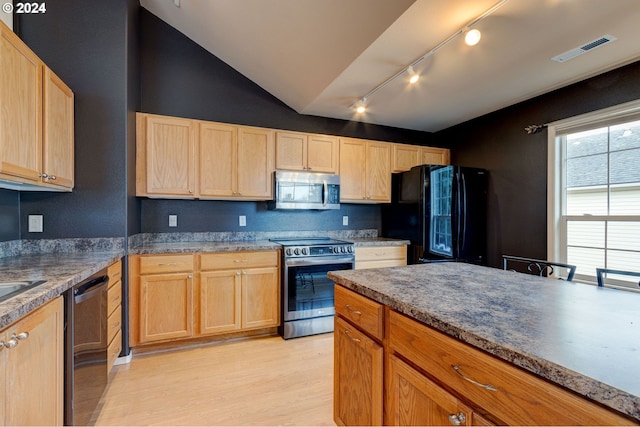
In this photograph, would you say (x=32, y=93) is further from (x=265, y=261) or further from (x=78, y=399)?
(x=265, y=261)


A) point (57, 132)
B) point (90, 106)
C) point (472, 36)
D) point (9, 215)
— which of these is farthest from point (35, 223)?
point (472, 36)

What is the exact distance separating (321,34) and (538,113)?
7.94 ft

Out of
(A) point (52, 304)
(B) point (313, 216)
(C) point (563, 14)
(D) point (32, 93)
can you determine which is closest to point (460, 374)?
(A) point (52, 304)

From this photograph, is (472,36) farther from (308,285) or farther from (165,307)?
(165,307)

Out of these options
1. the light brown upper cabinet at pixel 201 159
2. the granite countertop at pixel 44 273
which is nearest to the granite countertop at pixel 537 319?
the granite countertop at pixel 44 273

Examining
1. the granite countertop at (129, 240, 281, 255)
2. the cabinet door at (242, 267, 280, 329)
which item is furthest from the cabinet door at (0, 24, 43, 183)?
A: the cabinet door at (242, 267, 280, 329)

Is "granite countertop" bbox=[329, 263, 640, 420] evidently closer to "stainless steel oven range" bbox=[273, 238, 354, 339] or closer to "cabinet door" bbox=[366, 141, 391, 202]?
"stainless steel oven range" bbox=[273, 238, 354, 339]

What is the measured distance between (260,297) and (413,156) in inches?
106

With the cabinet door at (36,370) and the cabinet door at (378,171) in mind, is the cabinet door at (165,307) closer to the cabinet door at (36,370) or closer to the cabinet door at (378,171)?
the cabinet door at (36,370)

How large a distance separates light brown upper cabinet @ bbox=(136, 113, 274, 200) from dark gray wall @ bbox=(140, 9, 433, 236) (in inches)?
13.3

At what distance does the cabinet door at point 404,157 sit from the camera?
399 cm

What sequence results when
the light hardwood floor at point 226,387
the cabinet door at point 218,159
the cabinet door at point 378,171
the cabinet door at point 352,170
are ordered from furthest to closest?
the cabinet door at point 378,171 → the cabinet door at point 352,170 → the cabinet door at point 218,159 → the light hardwood floor at point 226,387

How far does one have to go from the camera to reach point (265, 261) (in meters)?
3.03

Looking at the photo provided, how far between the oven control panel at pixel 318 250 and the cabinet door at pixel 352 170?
28.3 inches
